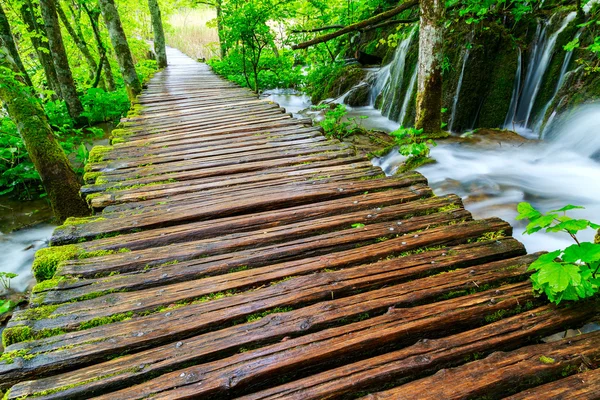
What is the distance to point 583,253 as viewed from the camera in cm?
164

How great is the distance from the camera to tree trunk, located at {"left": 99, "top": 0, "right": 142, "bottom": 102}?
28.3ft

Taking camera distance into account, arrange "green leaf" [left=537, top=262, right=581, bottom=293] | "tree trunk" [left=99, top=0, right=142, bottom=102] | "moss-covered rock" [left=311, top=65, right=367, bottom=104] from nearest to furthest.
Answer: "green leaf" [left=537, top=262, right=581, bottom=293] < "tree trunk" [left=99, top=0, right=142, bottom=102] < "moss-covered rock" [left=311, top=65, right=367, bottom=104]

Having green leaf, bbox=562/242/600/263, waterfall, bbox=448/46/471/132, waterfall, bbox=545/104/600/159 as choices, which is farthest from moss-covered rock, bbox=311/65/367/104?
green leaf, bbox=562/242/600/263

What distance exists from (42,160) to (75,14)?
448 inches

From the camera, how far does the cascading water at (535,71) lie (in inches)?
248

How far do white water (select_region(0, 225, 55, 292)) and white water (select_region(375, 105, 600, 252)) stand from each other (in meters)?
5.59

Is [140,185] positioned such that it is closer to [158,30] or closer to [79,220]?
[79,220]

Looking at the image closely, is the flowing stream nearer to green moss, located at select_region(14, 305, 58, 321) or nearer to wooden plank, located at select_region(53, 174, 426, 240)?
wooden plank, located at select_region(53, 174, 426, 240)

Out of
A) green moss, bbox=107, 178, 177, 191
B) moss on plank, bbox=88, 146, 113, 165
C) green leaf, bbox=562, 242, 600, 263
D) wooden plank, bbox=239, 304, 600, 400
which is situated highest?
green leaf, bbox=562, 242, 600, 263

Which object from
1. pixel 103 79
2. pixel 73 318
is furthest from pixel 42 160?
pixel 103 79

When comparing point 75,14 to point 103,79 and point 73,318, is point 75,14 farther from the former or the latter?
point 73,318

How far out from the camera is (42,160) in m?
4.27

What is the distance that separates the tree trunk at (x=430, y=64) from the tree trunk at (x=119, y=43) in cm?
704

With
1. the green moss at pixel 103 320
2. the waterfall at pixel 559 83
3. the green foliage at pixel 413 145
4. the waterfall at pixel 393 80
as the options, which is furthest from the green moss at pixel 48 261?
the waterfall at pixel 393 80
